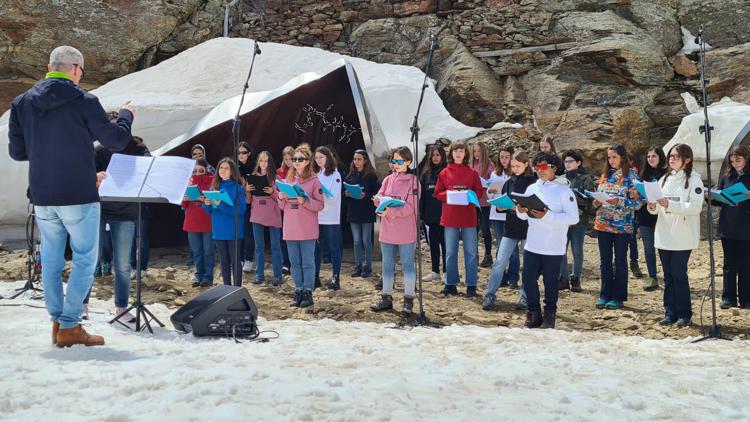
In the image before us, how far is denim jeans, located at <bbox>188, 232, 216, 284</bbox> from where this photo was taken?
702cm

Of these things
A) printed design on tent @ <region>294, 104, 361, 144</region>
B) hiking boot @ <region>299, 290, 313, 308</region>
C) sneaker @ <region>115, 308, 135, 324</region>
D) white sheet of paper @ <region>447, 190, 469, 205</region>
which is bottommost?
hiking boot @ <region>299, 290, 313, 308</region>

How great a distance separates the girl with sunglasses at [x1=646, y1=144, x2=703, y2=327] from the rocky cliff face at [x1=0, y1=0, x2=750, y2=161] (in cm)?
562

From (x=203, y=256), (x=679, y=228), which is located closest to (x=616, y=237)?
(x=679, y=228)

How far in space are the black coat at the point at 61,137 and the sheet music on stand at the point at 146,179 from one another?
0.41m

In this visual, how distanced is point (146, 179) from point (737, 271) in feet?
16.0

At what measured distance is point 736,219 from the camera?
5594mm

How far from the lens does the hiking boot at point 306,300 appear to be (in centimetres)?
577

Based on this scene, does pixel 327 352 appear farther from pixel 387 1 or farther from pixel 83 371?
pixel 387 1

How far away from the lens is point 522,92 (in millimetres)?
12359

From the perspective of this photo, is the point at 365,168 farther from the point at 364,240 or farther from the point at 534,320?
the point at 534,320

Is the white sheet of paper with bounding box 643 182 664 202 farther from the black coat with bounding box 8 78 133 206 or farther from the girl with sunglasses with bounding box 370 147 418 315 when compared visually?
the black coat with bounding box 8 78 133 206

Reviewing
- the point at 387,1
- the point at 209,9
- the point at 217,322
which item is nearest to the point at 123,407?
the point at 217,322

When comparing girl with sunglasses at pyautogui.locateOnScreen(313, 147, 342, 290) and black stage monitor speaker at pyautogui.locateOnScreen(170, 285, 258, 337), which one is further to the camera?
girl with sunglasses at pyautogui.locateOnScreen(313, 147, 342, 290)

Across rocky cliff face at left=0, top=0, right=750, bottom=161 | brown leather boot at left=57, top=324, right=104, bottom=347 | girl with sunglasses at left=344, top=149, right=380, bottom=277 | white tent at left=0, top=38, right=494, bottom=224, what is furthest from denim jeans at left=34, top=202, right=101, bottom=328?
rocky cliff face at left=0, top=0, right=750, bottom=161
